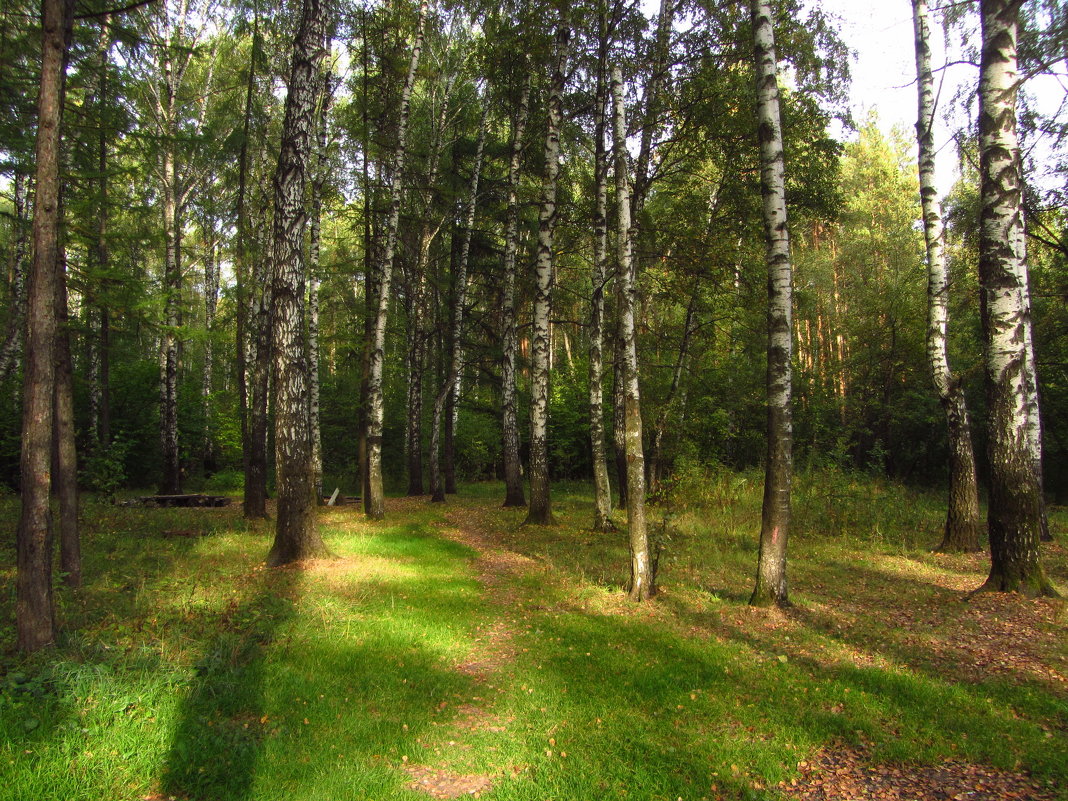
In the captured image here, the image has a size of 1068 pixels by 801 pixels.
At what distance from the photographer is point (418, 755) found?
12.7 ft

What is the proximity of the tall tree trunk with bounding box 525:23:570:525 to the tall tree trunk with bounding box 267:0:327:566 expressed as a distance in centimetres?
452

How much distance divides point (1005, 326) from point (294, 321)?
9225 millimetres

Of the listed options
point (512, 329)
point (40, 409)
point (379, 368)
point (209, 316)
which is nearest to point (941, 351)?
point (512, 329)

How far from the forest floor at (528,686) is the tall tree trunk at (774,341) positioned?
58 cm

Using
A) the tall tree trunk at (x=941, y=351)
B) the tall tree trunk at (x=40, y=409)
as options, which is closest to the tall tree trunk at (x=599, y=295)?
the tall tree trunk at (x=941, y=351)

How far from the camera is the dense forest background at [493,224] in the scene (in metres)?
10.8

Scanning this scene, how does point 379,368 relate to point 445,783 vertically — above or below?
above

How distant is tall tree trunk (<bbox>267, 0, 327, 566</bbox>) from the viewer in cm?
861

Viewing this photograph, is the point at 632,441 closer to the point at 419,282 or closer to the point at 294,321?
the point at 294,321

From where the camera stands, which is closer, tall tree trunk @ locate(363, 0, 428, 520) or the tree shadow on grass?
the tree shadow on grass

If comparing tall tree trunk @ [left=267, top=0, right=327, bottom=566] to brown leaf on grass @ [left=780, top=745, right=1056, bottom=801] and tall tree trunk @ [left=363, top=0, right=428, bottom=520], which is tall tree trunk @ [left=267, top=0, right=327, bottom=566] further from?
brown leaf on grass @ [left=780, top=745, right=1056, bottom=801]

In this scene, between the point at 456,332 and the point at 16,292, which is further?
the point at 456,332

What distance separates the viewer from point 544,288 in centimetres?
1202

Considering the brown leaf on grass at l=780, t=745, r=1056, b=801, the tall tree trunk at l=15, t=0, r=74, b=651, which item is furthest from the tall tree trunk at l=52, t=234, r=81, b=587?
the brown leaf on grass at l=780, t=745, r=1056, b=801
